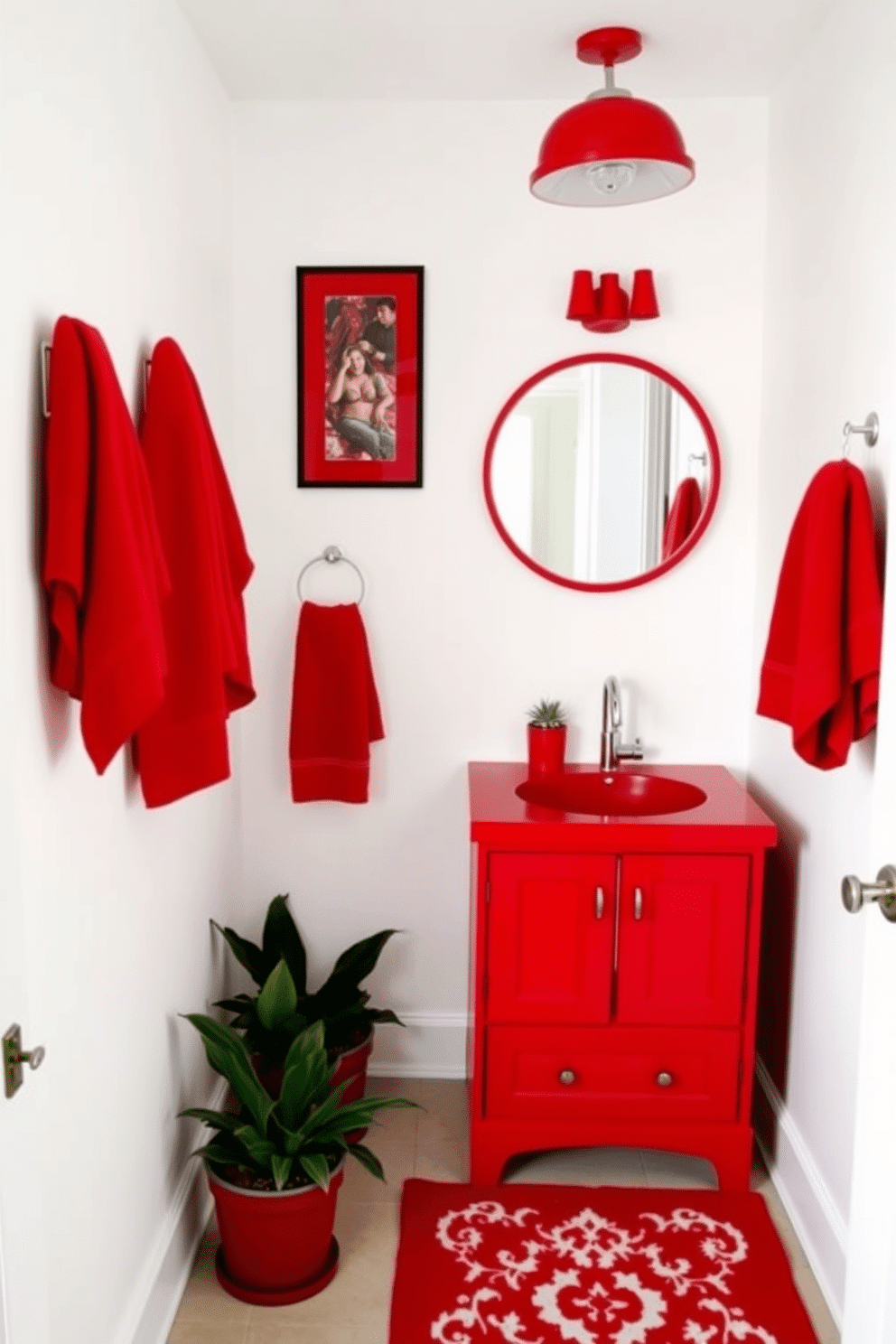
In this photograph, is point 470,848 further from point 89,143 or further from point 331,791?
point 89,143

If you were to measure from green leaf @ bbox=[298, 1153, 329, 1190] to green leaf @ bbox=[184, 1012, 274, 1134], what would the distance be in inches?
3.9

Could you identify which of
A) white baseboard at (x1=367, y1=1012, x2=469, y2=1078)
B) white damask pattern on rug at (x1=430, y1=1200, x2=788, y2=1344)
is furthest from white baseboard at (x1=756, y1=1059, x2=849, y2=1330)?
white baseboard at (x1=367, y1=1012, x2=469, y2=1078)

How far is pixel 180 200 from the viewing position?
232 centimetres

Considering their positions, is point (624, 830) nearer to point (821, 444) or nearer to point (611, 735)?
point (611, 735)

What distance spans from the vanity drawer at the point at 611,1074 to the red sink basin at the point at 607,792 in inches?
20.8

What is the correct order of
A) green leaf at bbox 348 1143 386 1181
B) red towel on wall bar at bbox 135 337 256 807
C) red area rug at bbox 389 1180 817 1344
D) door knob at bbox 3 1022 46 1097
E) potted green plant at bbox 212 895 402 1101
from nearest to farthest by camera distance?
1. door knob at bbox 3 1022 46 1097
2. red towel on wall bar at bbox 135 337 256 807
3. red area rug at bbox 389 1180 817 1344
4. green leaf at bbox 348 1143 386 1181
5. potted green plant at bbox 212 895 402 1101

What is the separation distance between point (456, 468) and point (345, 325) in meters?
0.43

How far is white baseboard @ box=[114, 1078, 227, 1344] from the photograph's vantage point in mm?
1968

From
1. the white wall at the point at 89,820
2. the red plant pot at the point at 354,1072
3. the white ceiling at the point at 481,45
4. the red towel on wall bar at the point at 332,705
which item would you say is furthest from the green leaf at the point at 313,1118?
the white ceiling at the point at 481,45

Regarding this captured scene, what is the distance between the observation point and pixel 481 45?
2.46m

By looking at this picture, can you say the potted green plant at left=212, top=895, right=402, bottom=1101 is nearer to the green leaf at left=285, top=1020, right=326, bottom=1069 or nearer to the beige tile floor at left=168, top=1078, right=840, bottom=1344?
the beige tile floor at left=168, top=1078, right=840, bottom=1344

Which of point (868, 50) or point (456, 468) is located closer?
point (868, 50)

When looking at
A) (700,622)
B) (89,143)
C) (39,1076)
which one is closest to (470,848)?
(700,622)

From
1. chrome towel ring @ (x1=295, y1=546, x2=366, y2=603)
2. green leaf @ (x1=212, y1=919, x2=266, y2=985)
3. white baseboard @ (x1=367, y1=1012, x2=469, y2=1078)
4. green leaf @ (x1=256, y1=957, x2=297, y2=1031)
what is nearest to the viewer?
green leaf @ (x1=256, y1=957, x2=297, y2=1031)
